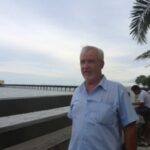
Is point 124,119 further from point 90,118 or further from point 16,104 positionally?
point 16,104

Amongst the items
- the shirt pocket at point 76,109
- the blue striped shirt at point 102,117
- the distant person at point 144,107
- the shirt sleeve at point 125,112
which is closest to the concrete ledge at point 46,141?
the shirt pocket at point 76,109

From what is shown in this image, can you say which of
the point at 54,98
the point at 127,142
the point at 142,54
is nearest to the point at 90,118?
the point at 127,142

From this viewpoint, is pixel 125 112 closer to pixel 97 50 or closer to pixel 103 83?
pixel 103 83

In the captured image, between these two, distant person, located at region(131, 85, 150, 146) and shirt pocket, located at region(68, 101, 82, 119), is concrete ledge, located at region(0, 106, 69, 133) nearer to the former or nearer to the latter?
shirt pocket, located at region(68, 101, 82, 119)

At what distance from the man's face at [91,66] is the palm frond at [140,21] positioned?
10607 mm

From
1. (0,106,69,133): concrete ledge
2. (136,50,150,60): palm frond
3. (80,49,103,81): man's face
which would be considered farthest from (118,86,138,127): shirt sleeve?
(136,50,150,60): palm frond

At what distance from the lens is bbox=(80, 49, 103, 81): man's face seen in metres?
3.46

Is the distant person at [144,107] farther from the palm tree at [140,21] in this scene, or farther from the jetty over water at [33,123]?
the palm tree at [140,21]

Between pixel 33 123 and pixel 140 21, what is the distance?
9.43 metres

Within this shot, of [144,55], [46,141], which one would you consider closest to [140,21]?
[144,55]

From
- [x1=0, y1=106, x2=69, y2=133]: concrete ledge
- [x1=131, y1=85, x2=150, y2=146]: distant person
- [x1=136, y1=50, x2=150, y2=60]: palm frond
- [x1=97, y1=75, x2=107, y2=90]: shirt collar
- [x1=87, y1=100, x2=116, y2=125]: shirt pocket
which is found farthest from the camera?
[x1=136, y1=50, x2=150, y2=60]: palm frond

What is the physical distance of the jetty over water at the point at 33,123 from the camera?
456 centimetres

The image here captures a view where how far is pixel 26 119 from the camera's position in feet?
16.6

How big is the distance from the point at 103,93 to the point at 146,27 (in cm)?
1077
